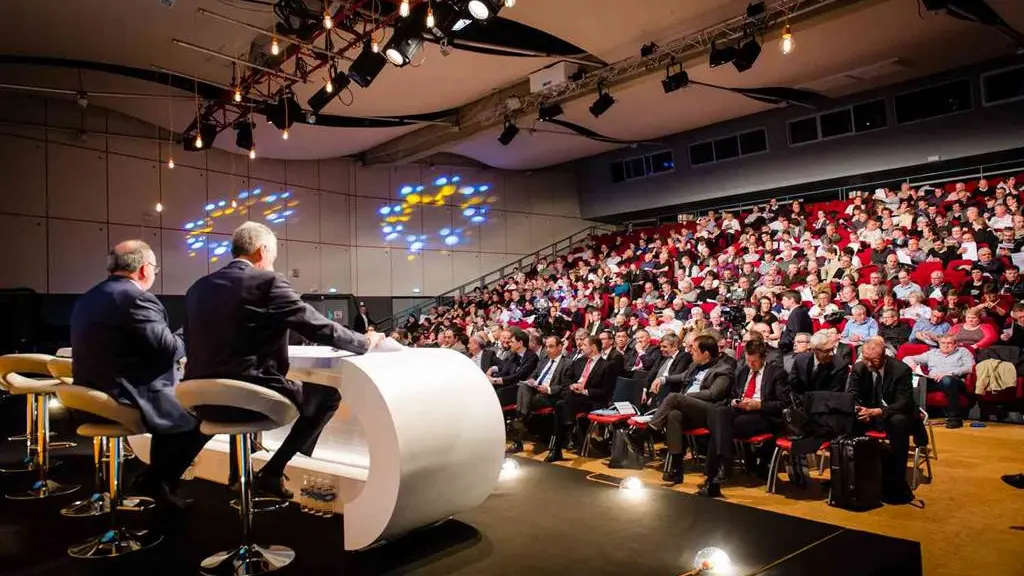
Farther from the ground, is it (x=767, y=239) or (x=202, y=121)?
(x=202, y=121)

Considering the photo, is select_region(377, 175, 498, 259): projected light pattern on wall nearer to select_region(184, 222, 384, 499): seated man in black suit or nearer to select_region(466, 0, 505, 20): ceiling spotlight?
select_region(466, 0, 505, 20): ceiling spotlight

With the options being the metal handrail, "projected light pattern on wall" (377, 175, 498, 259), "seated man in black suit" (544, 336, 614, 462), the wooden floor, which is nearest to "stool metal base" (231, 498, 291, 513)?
the wooden floor

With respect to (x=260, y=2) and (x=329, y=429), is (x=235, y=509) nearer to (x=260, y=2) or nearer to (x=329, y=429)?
(x=329, y=429)

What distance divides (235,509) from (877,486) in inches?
144

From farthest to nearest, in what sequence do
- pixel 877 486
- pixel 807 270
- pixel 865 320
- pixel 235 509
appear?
pixel 807 270 < pixel 865 320 < pixel 877 486 < pixel 235 509

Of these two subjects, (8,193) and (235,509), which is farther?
(8,193)

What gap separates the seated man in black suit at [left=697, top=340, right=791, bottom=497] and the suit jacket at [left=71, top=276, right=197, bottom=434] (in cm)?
329

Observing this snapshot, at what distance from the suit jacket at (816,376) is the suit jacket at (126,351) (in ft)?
13.2

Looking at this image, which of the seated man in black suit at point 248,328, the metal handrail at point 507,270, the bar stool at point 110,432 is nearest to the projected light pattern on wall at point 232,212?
the metal handrail at point 507,270

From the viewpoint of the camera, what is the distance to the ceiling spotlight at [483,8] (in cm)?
577

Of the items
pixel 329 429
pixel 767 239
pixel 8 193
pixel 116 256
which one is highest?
pixel 8 193

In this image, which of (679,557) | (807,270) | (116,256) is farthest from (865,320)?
(116,256)

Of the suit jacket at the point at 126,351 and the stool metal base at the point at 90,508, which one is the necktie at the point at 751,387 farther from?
the stool metal base at the point at 90,508

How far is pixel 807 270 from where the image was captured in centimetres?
915
